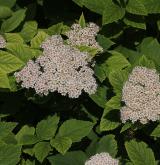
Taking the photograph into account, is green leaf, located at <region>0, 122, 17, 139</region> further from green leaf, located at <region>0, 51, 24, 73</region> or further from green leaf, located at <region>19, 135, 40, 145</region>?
green leaf, located at <region>0, 51, 24, 73</region>

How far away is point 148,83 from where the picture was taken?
4590 millimetres

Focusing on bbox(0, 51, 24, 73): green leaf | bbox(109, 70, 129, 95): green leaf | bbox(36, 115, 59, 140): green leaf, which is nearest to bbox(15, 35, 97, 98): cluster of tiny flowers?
bbox(0, 51, 24, 73): green leaf

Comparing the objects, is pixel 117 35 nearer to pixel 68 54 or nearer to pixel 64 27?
pixel 64 27

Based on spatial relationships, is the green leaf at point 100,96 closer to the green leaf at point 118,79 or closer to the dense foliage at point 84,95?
the dense foliage at point 84,95

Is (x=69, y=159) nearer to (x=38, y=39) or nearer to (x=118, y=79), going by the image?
(x=118, y=79)

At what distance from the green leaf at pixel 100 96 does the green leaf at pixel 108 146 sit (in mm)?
350

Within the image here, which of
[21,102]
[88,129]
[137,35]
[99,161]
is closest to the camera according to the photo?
[99,161]

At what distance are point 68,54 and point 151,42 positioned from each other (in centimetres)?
112

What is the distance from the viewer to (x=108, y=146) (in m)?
4.80

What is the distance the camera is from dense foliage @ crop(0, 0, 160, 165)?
4676 mm

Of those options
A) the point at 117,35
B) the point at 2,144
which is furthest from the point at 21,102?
the point at 117,35

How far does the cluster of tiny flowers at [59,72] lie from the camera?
15.2 ft

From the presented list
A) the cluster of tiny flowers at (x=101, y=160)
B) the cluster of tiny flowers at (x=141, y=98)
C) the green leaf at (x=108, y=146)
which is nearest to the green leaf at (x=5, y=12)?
the cluster of tiny flowers at (x=141, y=98)

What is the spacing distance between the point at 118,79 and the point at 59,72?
1.85 feet
